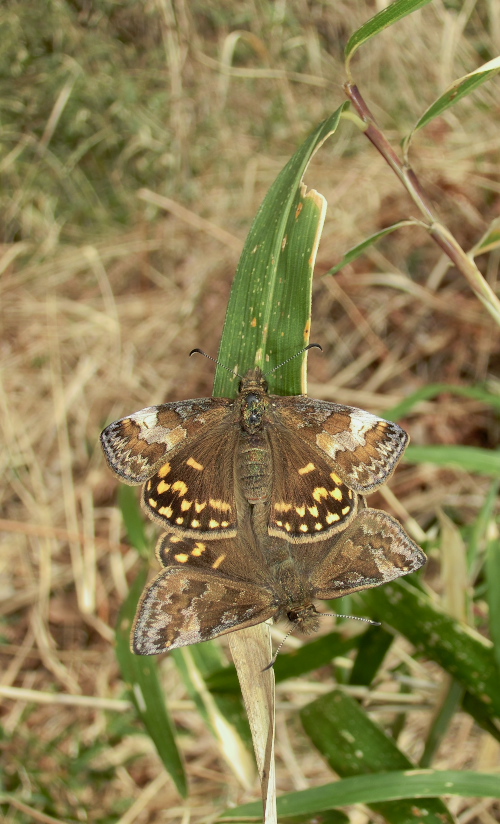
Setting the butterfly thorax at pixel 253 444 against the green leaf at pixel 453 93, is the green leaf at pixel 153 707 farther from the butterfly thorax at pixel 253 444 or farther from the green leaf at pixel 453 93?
the green leaf at pixel 453 93

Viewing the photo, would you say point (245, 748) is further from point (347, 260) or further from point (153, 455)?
point (347, 260)

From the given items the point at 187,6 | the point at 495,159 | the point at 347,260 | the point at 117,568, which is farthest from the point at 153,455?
the point at 187,6

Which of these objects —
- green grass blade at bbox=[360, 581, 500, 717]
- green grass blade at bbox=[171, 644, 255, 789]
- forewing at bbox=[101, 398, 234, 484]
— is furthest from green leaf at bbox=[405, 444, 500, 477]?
green grass blade at bbox=[171, 644, 255, 789]

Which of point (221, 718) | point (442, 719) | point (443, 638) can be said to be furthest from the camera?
point (221, 718)

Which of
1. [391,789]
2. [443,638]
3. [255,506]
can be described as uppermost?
[255,506]

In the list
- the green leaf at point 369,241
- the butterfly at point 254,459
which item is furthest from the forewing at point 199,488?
the green leaf at point 369,241

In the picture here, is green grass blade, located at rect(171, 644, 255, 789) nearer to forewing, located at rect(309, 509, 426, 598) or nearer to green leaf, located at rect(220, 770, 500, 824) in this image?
green leaf, located at rect(220, 770, 500, 824)

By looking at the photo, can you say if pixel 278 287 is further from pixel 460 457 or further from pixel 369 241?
pixel 460 457

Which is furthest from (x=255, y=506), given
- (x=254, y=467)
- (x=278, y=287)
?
(x=278, y=287)
